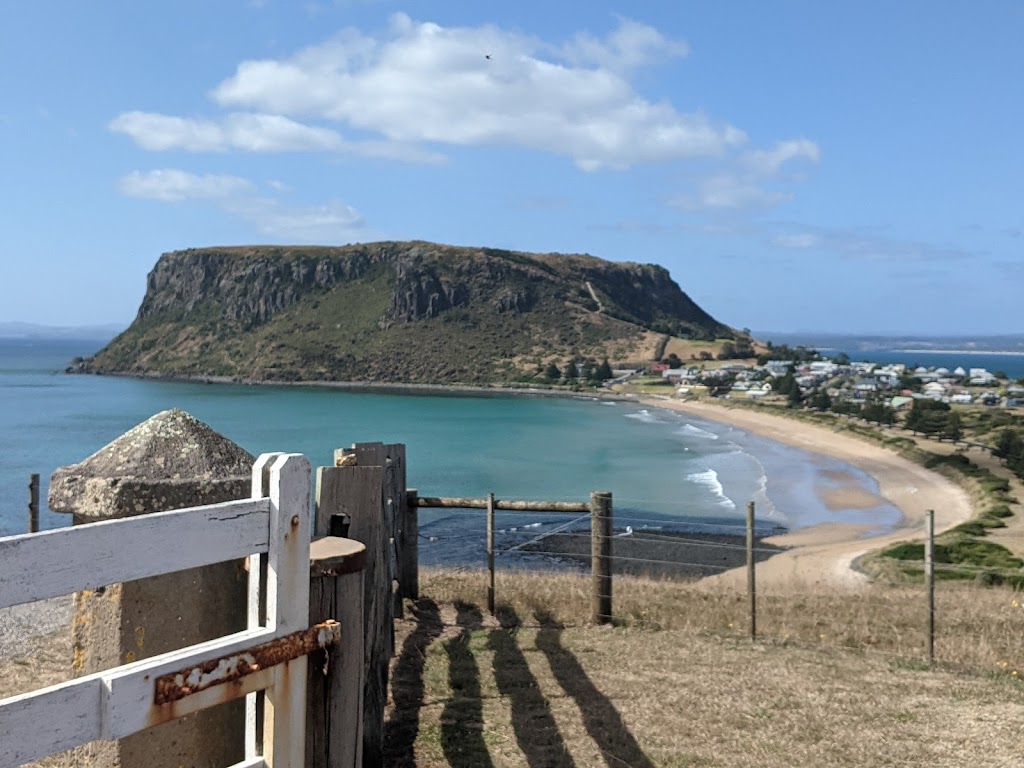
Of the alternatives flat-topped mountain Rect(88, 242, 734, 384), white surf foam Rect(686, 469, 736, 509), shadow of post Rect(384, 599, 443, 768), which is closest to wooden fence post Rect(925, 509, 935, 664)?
shadow of post Rect(384, 599, 443, 768)

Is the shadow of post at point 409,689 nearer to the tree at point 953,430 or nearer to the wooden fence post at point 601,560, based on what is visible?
the wooden fence post at point 601,560

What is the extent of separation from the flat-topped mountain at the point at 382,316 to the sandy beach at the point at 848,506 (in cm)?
6263

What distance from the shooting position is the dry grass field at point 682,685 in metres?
5.47

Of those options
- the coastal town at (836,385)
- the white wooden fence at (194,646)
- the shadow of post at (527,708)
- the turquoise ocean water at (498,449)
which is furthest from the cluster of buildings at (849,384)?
the white wooden fence at (194,646)

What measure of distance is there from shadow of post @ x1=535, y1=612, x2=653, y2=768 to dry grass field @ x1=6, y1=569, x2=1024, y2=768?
0.05 ft

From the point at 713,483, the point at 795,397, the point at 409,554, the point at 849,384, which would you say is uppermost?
the point at 409,554

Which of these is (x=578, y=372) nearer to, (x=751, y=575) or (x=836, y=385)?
(x=836, y=385)

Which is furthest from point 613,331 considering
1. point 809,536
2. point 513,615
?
point 513,615

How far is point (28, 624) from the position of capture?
28.7 feet

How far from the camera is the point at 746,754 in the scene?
543cm

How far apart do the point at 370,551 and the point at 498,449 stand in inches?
2103

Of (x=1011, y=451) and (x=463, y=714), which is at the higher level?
(x=463, y=714)

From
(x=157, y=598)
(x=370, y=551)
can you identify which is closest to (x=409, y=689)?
(x=370, y=551)

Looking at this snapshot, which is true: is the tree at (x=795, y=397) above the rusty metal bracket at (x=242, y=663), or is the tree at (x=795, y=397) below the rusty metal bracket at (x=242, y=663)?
below
